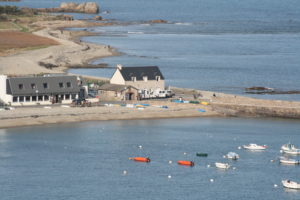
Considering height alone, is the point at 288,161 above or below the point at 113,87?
below

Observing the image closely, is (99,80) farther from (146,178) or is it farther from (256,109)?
(146,178)

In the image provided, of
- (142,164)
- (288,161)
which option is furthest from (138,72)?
(288,161)

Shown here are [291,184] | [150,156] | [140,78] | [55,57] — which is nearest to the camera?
[291,184]

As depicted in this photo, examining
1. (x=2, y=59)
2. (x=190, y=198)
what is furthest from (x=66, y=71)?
(x=190, y=198)

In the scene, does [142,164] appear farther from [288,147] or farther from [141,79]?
[141,79]

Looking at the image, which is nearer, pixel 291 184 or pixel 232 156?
pixel 291 184

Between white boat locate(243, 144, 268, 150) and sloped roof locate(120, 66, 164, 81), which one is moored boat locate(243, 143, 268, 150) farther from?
sloped roof locate(120, 66, 164, 81)
